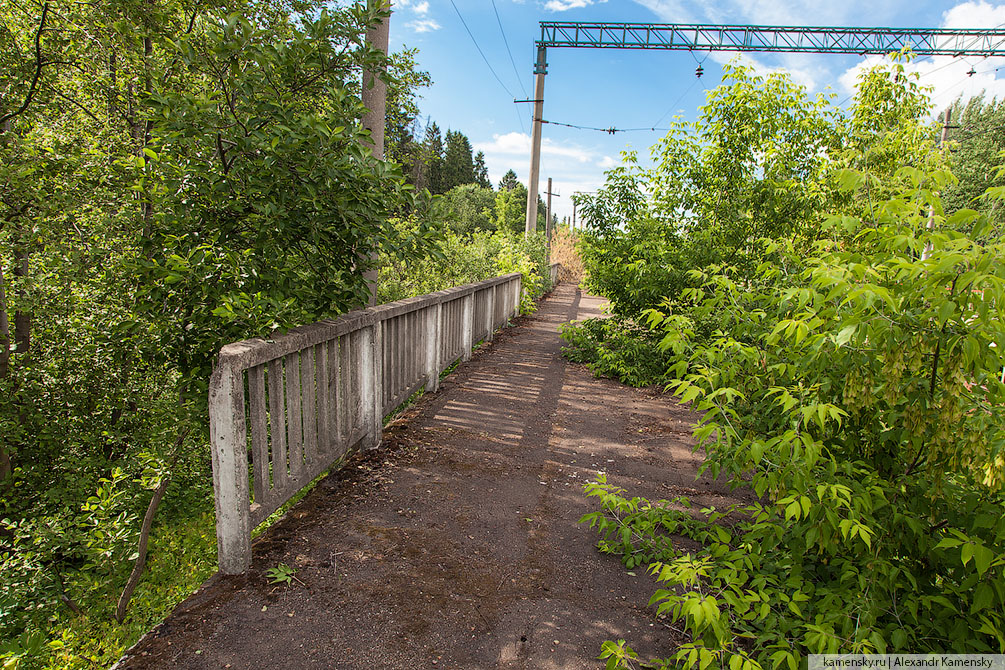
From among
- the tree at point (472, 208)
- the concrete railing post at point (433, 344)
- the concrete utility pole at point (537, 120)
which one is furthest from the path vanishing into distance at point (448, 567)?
the tree at point (472, 208)

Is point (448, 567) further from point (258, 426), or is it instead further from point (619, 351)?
point (619, 351)

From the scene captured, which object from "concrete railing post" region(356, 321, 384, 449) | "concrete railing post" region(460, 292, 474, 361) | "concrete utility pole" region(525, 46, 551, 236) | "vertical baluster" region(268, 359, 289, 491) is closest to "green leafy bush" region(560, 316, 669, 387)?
"concrete railing post" region(460, 292, 474, 361)

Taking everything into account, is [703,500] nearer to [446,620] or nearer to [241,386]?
[446,620]

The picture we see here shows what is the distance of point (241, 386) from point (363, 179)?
1330 mm

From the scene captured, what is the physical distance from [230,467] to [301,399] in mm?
790

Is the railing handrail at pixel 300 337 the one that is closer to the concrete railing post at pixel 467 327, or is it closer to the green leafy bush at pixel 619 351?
the concrete railing post at pixel 467 327

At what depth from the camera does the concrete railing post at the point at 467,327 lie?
24.6 ft

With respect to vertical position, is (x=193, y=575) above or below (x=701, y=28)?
below

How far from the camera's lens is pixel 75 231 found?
14.5 ft

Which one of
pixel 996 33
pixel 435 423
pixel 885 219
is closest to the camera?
pixel 885 219

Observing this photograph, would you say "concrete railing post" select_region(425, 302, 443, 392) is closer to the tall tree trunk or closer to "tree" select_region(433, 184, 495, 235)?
the tall tree trunk

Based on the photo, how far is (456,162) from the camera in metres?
64.2

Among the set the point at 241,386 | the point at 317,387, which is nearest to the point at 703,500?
the point at 317,387

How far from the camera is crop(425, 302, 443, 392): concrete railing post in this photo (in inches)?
230
